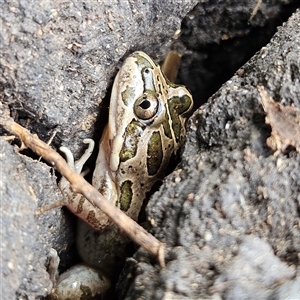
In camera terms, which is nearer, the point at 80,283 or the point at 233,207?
the point at 233,207

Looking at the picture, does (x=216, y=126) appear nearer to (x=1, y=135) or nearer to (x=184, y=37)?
(x=1, y=135)

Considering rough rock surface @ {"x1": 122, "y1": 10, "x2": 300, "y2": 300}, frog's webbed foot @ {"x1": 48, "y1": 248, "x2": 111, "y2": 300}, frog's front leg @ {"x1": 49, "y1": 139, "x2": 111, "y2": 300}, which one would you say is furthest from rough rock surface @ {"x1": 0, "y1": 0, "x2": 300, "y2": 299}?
frog's webbed foot @ {"x1": 48, "y1": 248, "x2": 111, "y2": 300}

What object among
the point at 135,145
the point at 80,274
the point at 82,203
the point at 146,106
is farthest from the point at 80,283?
the point at 146,106

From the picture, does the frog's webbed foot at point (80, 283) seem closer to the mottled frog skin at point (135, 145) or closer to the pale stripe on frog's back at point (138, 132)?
the mottled frog skin at point (135, 145)

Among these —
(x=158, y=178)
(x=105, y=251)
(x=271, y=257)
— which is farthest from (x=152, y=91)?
(x=271, y=257)

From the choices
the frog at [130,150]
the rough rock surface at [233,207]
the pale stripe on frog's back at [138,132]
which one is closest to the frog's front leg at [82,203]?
the frog at [130,150]

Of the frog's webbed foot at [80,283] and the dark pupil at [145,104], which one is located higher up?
the dark pupil at [145,104]

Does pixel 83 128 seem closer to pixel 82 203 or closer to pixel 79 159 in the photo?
pixel 79 159
